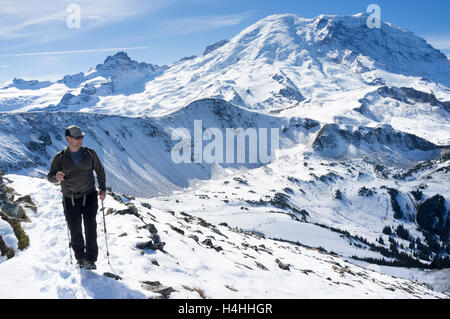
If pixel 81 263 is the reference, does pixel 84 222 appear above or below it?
above

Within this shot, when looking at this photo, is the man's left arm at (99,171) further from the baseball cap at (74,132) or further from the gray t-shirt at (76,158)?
the baseball cap at (74,132)

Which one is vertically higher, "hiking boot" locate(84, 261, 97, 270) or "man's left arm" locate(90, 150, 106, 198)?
"man's left arm" locate(90, 150, 106, 198)

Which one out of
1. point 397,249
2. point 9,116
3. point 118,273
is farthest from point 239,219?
point 9,116

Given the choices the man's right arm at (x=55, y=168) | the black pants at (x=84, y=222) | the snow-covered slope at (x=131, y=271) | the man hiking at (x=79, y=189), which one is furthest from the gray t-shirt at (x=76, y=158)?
the snow-covered slope at (x=131, y=271)

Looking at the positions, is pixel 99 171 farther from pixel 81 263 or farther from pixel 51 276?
pixel 51 276

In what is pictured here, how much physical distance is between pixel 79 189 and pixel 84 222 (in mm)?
1245

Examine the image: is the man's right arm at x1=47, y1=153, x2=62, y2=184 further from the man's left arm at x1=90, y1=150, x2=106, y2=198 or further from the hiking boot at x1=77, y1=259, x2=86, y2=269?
the hiking boot at x1=77, y1=259, x2=86, y2=269

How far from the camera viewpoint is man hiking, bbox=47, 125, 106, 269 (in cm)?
1193

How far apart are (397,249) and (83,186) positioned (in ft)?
589

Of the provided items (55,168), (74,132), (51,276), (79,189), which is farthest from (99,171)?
(51,276)

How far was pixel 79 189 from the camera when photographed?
39.7ft

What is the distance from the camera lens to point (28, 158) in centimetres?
15962

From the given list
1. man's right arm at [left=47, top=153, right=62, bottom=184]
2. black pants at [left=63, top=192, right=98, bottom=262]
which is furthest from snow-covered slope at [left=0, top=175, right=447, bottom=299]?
man's right arm at [left=47, top=153, right=62, bottom=184]
